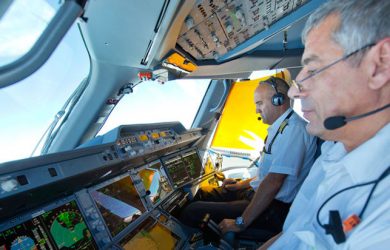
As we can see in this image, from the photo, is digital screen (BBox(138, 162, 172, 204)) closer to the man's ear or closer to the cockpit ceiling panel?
the cockpit ceiling panel

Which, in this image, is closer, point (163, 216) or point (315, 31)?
point (315, 31)

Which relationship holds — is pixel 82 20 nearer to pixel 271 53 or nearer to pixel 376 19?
pixel 376 19

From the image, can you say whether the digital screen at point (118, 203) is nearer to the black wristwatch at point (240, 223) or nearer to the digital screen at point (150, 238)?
the digital screen at point (150, 238)

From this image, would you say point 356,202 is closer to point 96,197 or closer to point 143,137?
point 96,197

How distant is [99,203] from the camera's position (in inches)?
63.6

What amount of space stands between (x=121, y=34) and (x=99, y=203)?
41.4 inches

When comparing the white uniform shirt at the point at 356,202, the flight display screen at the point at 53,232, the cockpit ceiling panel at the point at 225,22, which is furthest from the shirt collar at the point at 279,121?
the flight display screen at the point at 53,232

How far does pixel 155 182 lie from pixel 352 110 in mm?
1875

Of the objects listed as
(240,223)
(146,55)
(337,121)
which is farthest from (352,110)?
(146,55)

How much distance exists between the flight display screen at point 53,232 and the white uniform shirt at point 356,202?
41.6 inches

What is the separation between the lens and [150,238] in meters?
1.81

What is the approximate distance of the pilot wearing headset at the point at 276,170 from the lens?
172 cm

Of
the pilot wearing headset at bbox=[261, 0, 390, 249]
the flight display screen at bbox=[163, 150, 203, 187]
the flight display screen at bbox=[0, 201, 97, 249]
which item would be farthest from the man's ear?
the flight display screen at bbox=[163, 150, 203, 187]

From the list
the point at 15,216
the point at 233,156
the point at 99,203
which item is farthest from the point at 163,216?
the point at 233,156
